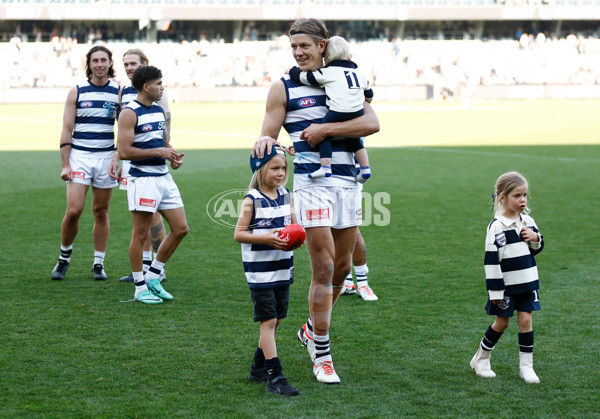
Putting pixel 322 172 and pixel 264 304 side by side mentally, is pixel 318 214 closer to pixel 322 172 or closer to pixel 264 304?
pixel 322 172

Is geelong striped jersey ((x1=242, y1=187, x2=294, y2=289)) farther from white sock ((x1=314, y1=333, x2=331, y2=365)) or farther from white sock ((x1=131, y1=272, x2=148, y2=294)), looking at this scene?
white sock ((x1=131, y1=272, x2=148, y2=294))

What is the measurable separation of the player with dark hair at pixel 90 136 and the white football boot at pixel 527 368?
4146 mm

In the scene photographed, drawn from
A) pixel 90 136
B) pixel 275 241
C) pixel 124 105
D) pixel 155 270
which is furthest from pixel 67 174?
pixel 275 241

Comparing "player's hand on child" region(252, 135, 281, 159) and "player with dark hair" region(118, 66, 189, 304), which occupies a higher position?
"player's hand on child" region(252, 135, 281, 159)

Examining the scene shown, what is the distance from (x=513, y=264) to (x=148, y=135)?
130 inches

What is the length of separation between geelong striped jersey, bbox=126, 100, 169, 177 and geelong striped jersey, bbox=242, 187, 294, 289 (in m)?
2.22

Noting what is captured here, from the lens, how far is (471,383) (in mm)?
4668

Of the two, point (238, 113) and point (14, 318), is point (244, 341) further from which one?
point (238, 113)

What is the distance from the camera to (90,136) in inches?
289

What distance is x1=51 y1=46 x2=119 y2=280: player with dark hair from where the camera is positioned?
7277 millimetres

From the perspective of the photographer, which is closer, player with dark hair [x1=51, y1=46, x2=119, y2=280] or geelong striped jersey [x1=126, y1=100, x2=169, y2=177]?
geelong striped jersey [x1=126, y1=100, x2=169, y2=177]

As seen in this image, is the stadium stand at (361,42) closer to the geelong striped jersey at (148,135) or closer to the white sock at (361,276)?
the geelong striped jersey at (148,135)

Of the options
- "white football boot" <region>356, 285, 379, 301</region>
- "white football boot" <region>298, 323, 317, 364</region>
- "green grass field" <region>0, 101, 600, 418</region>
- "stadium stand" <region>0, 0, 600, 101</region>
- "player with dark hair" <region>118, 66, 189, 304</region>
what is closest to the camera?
"green grass field" <region>0, 101, 600, 418</region>

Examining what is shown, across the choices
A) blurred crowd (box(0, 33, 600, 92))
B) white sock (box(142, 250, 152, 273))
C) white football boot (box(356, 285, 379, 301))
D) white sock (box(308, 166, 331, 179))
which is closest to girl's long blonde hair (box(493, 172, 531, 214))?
white sock (box(308, 166, 331, 179))
